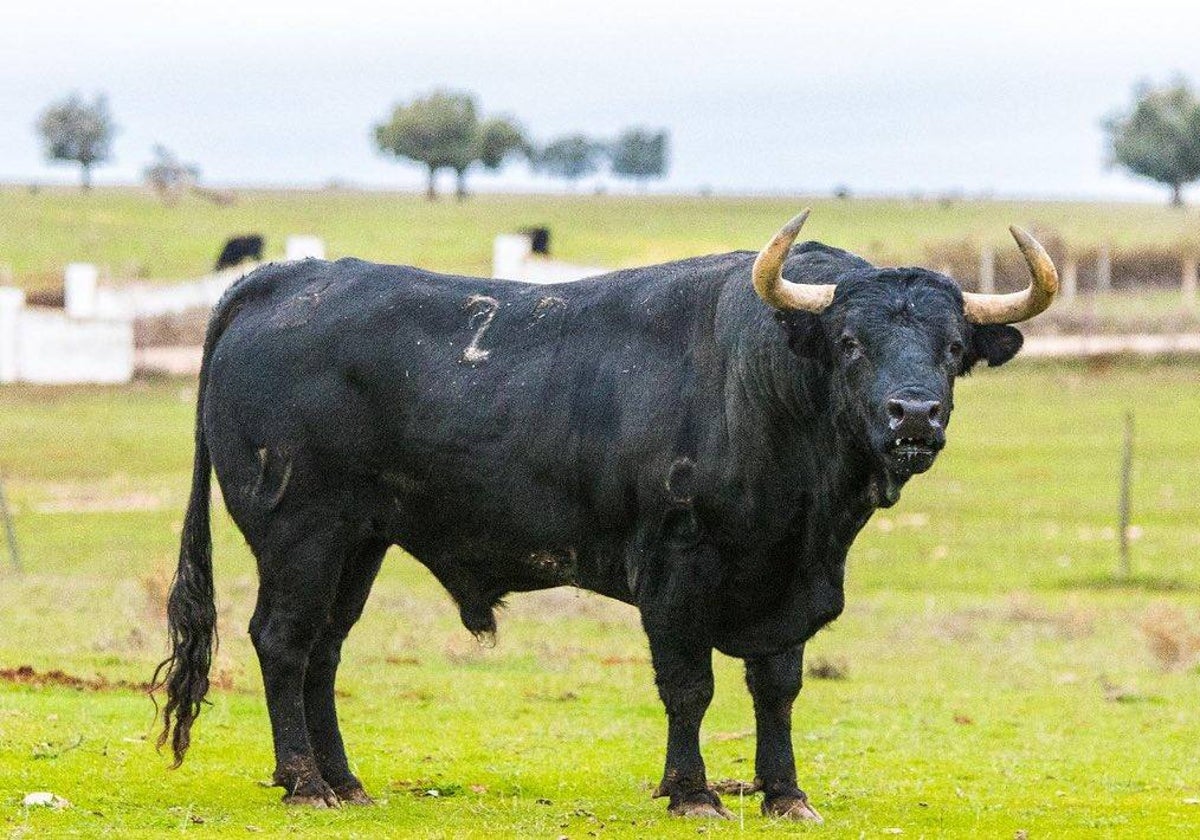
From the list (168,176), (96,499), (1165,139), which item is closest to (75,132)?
(168,176)

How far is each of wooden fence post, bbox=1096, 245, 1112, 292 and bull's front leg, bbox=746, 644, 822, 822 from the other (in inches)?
2449

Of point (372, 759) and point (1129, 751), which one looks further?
point (1129, 751)

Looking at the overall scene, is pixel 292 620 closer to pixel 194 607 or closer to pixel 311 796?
pixel 194 607

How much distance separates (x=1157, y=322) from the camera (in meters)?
60.7

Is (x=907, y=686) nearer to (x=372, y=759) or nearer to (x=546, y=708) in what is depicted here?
(x=546, y=708)

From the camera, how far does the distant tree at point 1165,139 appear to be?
120062mm

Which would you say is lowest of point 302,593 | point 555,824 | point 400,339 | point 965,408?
point 965,408

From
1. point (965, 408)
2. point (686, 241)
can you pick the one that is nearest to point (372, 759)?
point (965, 408)

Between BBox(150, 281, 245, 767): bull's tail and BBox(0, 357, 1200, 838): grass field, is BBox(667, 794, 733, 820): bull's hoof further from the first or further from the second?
BBox(150, 281, 245, 767): bull's tail

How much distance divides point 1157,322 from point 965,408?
14091 mm

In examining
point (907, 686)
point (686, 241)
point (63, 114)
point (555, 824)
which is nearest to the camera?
point (555, 824)

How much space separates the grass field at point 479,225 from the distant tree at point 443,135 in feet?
14.5

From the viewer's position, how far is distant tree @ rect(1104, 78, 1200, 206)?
120 metres

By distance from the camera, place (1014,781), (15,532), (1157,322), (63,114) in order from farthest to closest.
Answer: (63,114) < (1157,322) < (15,532) < (1014,781)
